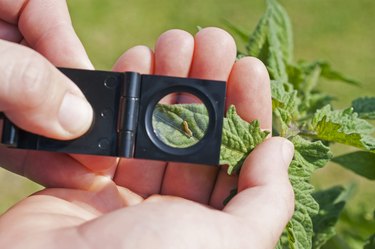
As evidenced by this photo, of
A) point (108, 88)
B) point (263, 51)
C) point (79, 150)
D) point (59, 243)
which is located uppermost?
point (263, 51)

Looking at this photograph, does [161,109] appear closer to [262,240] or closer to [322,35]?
[262,240]

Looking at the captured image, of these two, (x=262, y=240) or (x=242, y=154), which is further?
Result: (x=242, y=154)

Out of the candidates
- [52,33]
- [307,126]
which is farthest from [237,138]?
[52,33]

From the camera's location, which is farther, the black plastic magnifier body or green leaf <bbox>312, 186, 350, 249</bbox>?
green leaf <bbox>312, 186, 350, 249</bbox>

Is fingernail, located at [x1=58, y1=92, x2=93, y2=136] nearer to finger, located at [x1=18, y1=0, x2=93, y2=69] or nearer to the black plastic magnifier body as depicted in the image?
the black plastic magnifier body

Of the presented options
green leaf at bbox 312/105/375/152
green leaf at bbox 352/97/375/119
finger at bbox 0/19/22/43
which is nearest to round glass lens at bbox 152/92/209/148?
green leaf at bbox 312/105/375/152

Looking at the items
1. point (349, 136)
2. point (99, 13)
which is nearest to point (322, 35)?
point (99, 13)

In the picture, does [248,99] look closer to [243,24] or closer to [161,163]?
[161,163]
